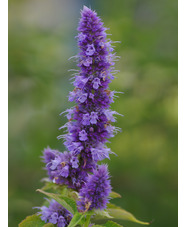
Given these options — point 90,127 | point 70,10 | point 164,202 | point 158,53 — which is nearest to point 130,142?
point 164,202

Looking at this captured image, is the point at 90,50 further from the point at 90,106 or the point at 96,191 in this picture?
the point at 96,191

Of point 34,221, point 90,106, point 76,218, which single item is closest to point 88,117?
point 90,106

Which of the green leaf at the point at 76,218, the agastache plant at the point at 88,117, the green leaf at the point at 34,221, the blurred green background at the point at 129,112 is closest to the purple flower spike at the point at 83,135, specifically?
the agastache plant at the point at 88,117

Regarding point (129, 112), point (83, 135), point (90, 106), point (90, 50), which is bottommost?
point (83, 135)

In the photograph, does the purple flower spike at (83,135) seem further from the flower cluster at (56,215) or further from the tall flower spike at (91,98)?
the flower cluster at (56,215)

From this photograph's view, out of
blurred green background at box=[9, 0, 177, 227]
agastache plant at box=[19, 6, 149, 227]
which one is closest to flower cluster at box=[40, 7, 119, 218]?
agastache plant at box=[19, 6, 149, 227]

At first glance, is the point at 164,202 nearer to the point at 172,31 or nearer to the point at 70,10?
the point at 172,31
